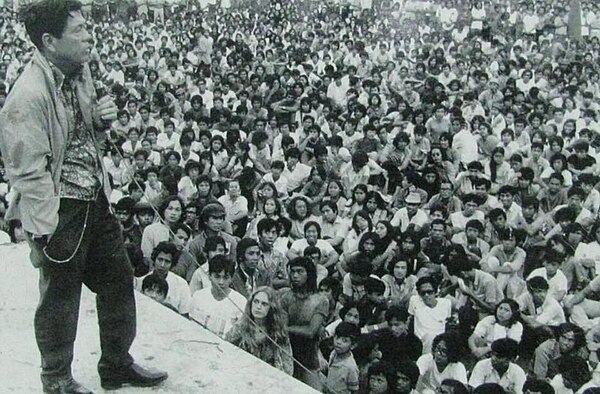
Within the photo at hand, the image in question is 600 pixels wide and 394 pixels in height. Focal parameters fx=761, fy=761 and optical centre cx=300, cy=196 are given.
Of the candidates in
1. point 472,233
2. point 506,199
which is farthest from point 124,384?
point 506,199

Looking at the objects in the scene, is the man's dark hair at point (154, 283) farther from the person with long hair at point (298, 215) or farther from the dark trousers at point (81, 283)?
the dark trousers at point (81, 283)

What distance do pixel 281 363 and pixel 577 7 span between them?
15549 millimetres

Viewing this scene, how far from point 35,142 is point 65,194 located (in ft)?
0.75

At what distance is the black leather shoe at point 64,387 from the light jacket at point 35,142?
1.83ft

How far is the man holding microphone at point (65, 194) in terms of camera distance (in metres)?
2.37

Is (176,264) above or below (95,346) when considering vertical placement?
below

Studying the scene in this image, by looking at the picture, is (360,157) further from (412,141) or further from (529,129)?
(529,129)

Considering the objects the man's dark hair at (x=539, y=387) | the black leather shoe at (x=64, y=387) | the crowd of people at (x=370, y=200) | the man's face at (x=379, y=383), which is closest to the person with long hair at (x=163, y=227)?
the crowd of people at (x=370, y=200)

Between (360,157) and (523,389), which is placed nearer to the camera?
(523,389)

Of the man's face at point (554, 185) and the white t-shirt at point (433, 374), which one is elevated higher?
the man's face at point (554, 185)

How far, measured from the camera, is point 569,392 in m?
→ 4.95

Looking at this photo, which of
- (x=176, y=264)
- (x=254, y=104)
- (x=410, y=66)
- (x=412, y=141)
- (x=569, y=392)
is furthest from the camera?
(x=410, y=66)

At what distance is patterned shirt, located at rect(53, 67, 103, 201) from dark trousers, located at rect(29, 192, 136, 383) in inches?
1.7

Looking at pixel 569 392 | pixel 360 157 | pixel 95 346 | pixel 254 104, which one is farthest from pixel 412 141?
pixel 95 346
